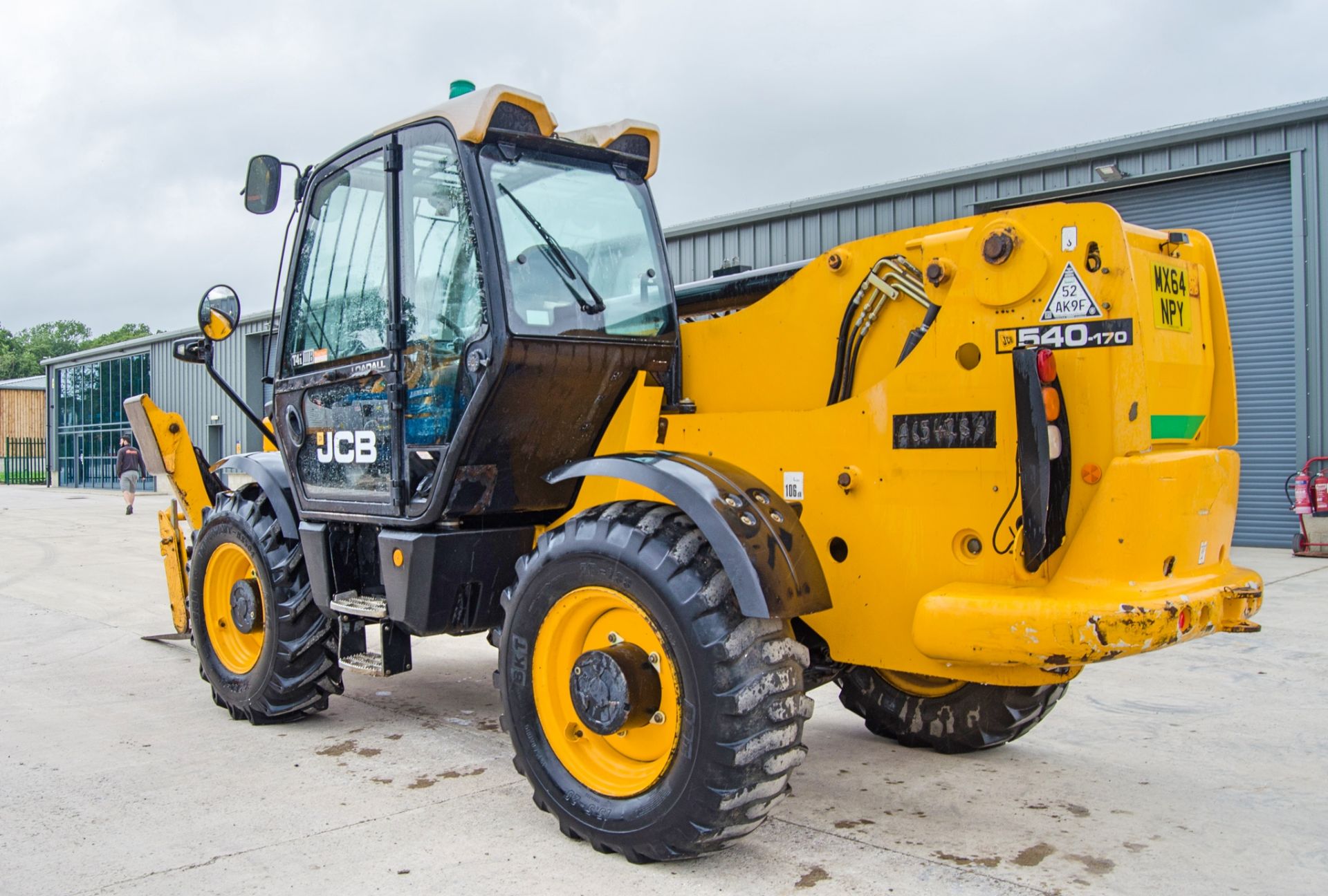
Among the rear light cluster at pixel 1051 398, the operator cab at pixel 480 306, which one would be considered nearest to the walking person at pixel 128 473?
the operator cab at pixel 480 306

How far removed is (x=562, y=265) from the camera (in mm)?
4238

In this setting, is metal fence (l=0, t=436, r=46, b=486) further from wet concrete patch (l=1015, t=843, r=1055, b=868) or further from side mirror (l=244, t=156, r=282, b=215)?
wet concrete patch (l=1015, t=843, r=1055, b=868)

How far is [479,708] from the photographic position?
5.67 metres

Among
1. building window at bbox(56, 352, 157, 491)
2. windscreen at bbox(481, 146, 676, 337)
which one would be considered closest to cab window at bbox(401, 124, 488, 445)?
windscreen at bbox(481, 146, 676, 337)

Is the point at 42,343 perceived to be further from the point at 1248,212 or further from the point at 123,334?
the point at 1248,212

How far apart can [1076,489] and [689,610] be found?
120 cm

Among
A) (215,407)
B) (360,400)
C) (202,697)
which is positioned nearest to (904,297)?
(360,400)

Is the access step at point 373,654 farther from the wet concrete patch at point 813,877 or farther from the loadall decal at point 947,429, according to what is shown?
the loadall decal at point 947,429

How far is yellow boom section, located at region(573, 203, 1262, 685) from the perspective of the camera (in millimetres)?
3150

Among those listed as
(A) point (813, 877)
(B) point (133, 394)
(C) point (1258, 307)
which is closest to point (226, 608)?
(A) point (813, 877)

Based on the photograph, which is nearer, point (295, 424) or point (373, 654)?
point (373, 654)

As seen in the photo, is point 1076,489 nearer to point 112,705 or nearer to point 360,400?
point 360,400

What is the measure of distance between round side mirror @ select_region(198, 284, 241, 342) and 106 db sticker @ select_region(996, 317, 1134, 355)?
11.0ft

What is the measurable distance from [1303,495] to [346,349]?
10.6 metres
